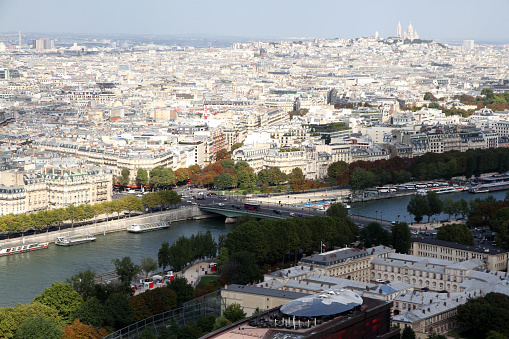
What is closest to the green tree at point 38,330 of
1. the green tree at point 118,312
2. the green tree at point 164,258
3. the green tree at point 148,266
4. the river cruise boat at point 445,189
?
the green tree at point 118,312

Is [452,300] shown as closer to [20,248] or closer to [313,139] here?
[20,248]

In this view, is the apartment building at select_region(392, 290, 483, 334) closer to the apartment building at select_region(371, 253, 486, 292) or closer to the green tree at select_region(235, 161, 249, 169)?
the apartment building at select_region(371, 253, 486, 292)

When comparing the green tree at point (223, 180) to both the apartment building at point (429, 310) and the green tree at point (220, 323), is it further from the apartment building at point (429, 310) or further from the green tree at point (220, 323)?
the green tree at point (220, 323)

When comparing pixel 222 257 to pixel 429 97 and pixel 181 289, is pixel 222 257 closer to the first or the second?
pixel 181 289

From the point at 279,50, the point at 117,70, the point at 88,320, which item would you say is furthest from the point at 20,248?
the point at 279,50

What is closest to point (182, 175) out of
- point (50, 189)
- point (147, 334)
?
point (50, 189)

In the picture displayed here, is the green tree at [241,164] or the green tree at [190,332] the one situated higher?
the green tree at [241,164]
